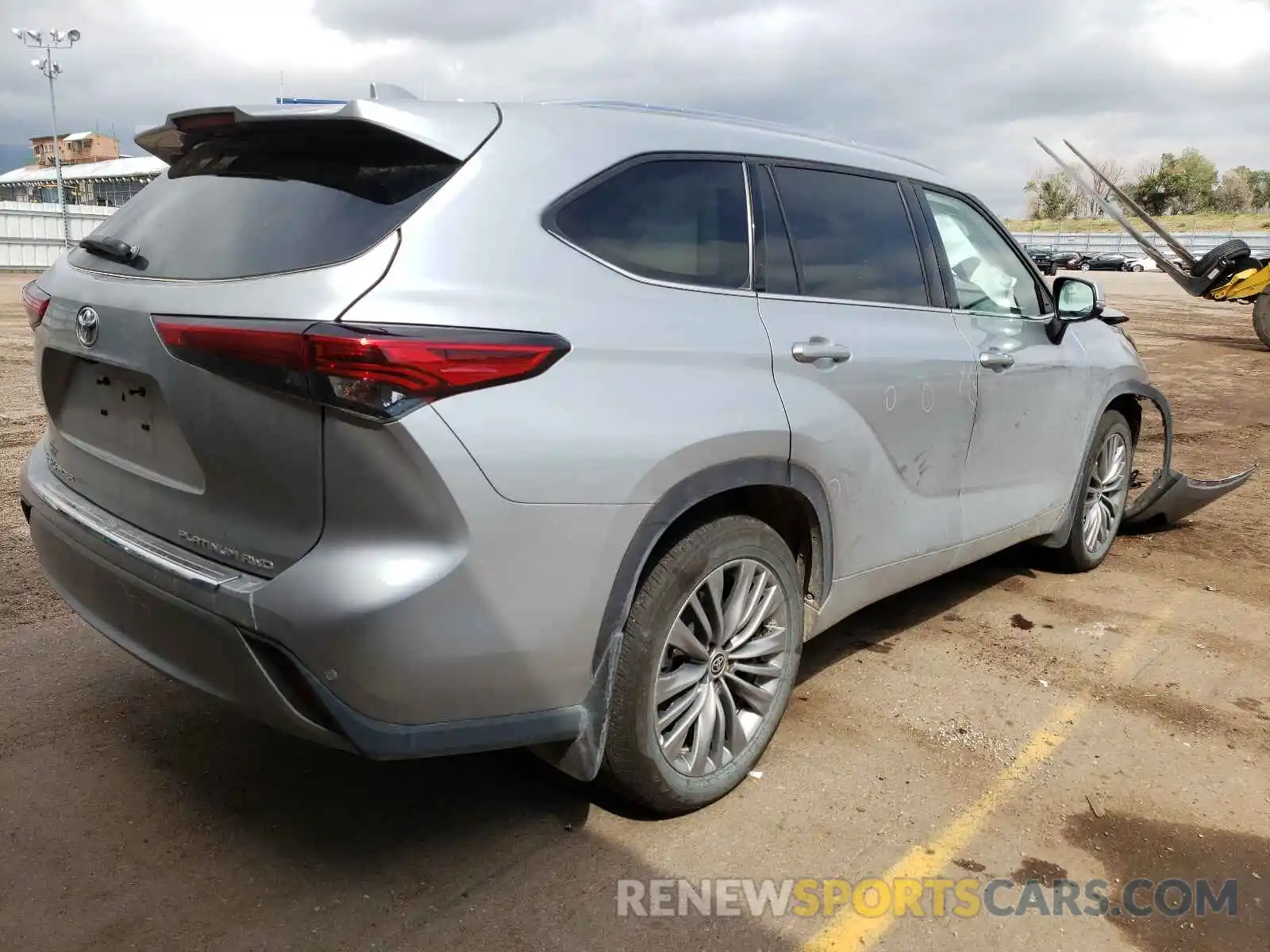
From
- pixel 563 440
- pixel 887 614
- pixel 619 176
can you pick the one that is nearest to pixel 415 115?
pixel 619 176

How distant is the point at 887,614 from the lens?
4.50 meters

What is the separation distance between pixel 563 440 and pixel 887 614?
2.72 m

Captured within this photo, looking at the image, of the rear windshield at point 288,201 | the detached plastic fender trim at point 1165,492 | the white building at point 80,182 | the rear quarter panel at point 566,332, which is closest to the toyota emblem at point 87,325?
the rear windshield at point 288,201

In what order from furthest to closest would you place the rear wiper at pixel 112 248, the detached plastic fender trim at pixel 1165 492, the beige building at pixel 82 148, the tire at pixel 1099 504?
the beige building at pixel 82 148, the detached plastic fender trim at pixel 1165 492, the tire at pixel 1099 504, the rear wiper at pixel 112 248

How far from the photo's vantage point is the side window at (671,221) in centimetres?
246

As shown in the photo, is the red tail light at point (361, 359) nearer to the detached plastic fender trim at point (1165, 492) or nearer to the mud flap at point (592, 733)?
the mud flap at point (592, 733)

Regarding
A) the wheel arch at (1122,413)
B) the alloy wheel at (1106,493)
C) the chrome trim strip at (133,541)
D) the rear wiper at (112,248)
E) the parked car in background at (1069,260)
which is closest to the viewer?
the chrome trim strip at (133,541)

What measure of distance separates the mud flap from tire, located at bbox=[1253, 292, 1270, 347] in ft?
57.6

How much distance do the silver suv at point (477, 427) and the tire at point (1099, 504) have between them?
2005 mm

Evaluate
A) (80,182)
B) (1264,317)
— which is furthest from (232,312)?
(80,182)

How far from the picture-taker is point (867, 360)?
3.11 metres

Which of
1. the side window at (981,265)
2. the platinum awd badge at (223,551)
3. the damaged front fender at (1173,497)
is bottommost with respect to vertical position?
the damaged front fender at (1173,497)

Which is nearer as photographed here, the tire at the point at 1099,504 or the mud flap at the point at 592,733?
the mud flap at the point at 592,733

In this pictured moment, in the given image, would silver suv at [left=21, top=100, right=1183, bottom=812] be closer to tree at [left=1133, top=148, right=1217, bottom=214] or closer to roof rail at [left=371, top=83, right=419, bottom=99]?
roof rail at [left=371, top=83, right=419, bottom=99]
